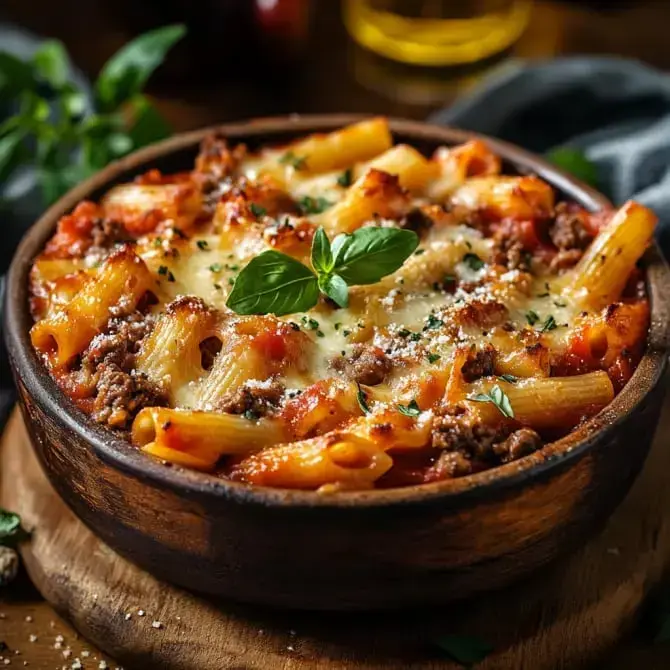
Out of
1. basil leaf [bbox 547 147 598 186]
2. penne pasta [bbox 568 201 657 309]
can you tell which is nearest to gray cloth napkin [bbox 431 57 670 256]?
basil leaf [bbox 547 147 598 186]

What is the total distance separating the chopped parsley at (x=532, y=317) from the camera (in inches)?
124

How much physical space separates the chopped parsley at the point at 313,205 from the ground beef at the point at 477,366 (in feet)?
2.71

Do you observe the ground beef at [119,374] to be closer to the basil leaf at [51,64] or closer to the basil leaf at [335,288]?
the basil leaf at [335,288]

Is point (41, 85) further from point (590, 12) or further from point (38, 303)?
point (590, 12)

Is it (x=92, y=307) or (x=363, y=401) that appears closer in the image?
(x=363, y=401)

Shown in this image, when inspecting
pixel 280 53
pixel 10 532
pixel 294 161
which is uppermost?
pixel 294 161

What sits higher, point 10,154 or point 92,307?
point 92,307

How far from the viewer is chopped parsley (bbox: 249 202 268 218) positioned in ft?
11.4

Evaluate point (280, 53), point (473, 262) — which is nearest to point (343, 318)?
point (473, 262)

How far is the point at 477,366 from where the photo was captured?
297cm

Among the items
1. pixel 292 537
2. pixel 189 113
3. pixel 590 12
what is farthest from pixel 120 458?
pixel 590 12

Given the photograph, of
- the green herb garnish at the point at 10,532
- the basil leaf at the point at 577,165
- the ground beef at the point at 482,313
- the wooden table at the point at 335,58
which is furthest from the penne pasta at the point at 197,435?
the wooden table at the point at 335,58

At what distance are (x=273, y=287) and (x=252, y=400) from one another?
32cm

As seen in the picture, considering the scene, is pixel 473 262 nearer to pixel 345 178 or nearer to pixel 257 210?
pixel 345 178
